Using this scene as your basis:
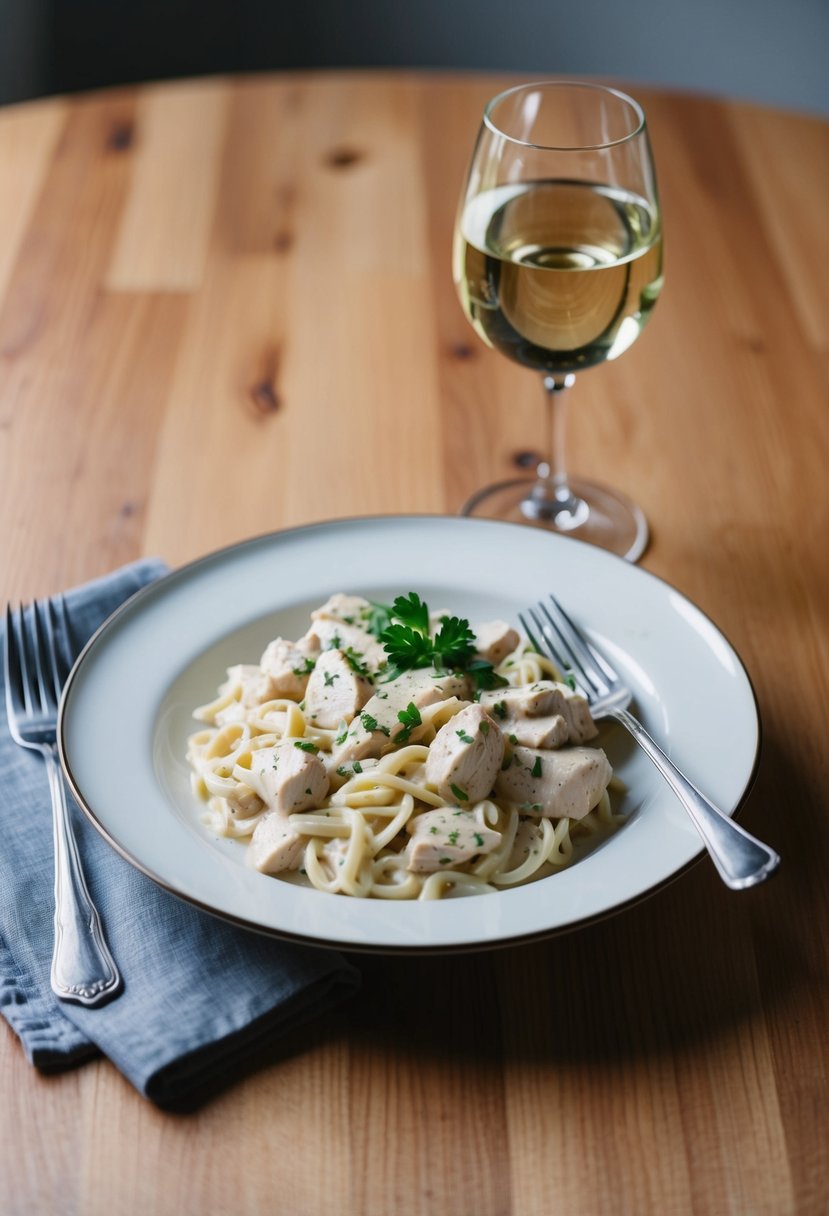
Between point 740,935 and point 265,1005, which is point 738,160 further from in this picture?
point 265,1005

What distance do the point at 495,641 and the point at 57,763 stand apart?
571 mm

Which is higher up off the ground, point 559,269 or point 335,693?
point 559,269

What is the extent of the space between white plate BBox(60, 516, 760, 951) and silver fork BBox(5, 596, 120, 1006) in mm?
97

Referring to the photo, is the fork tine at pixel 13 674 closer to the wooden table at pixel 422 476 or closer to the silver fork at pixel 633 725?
the wooden table at pixel 422 476

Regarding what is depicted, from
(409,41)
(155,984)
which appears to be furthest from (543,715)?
(409,41)

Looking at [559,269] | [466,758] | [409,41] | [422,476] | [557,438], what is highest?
[559,269]

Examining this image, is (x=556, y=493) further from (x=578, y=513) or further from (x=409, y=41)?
(x=409, y=41)

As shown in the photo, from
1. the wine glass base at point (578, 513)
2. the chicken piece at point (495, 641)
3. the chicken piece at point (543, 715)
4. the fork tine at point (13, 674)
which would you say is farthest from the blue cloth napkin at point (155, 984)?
the wine glass base at point (578, 513)

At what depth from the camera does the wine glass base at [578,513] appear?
206 cm

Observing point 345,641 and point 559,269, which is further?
point 559,269

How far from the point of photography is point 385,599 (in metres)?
1.80

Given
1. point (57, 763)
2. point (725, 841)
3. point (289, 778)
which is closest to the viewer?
point (725, 841)

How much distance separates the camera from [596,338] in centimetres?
186

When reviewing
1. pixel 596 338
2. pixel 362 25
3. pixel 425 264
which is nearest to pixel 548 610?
pixel 596 338
